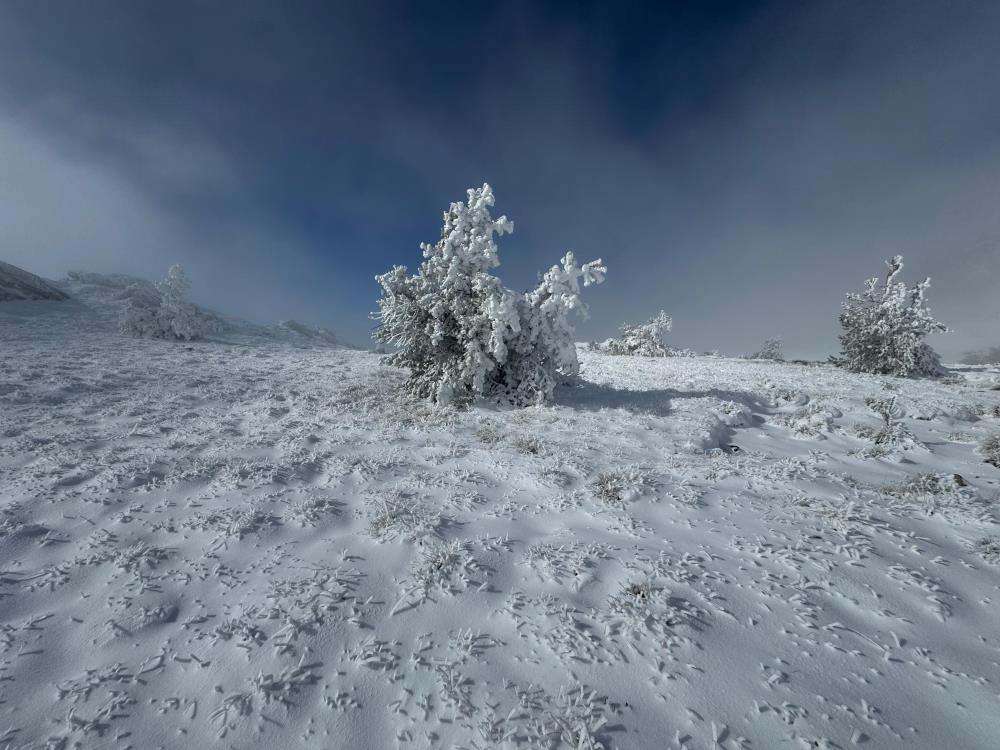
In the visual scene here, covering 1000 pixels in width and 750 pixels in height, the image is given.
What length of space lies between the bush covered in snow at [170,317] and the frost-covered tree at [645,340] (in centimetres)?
2850

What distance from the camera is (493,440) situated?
861cm

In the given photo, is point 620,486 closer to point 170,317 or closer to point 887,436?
point 887,436

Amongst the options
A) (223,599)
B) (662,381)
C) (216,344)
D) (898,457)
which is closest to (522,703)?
(223,599)

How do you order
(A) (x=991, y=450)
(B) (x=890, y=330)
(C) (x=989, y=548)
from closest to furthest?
(C) (x=989, y=548)
(A) (x=991, y=450)
(B) (x=890, y=330)

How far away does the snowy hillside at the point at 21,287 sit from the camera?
24.4 m

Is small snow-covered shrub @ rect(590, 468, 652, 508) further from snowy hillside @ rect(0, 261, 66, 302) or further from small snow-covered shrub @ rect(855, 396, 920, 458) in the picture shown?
snowy hillside @ rect(0, 261, 66, 302)

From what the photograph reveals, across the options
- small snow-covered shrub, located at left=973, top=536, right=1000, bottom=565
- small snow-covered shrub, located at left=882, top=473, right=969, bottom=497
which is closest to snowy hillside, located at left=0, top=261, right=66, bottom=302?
small snow-covered shrub, located at left=882, top=473, right=969, bottom=497

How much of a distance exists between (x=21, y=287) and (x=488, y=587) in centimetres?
3793

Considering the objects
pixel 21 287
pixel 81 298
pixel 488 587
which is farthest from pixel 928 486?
pixel 81 298

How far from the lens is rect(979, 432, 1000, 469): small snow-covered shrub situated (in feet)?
25.5

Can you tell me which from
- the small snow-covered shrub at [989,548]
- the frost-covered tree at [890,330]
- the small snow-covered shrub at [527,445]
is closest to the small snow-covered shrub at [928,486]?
the small snow-covered shrub at [989,548]

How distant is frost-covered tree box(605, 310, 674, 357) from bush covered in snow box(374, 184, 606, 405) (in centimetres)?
2129

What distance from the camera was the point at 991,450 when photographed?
26.7 ft

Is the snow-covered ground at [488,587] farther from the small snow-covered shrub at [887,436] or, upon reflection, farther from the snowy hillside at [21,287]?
the snowy hillside at [21,287]
